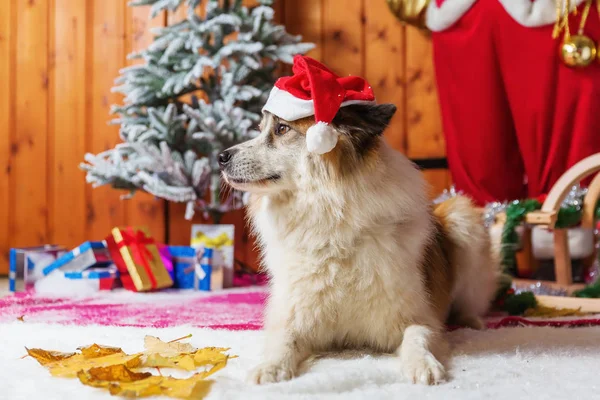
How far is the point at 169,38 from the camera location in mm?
2973

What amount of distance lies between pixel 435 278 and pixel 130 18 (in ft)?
8.89

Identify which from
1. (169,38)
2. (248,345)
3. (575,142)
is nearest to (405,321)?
(248,345)

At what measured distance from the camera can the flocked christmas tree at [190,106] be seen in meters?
2.90

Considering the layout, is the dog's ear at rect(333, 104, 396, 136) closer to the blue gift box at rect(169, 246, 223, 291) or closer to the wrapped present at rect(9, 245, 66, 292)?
the blue gift box at rect(169, 246, 223, 291)

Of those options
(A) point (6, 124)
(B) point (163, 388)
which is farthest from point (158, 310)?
(A) point (6, 124)

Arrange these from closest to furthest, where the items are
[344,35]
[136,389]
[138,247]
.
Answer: [136,389], [138,247], [344,35]

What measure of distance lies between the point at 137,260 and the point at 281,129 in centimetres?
149

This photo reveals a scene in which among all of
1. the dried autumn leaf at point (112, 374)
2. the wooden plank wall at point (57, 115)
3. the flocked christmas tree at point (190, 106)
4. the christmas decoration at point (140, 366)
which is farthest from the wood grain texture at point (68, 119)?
the dried autumn leaf at point (112, 374)

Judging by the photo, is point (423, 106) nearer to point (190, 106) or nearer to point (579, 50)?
point (579, 50)

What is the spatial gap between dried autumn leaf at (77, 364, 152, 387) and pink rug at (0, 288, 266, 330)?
0.63 m

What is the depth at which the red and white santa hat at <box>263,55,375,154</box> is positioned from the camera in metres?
1.38

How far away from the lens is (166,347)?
1411 mm

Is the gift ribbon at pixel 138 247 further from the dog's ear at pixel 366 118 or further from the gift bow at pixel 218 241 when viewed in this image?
the dog's ear at pixel 366 118

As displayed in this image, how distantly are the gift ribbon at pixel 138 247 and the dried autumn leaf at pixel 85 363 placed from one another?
4.59ft
